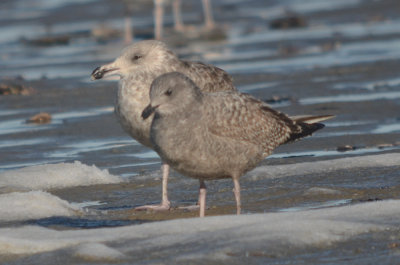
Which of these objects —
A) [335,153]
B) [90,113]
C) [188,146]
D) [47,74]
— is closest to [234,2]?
[47,74]

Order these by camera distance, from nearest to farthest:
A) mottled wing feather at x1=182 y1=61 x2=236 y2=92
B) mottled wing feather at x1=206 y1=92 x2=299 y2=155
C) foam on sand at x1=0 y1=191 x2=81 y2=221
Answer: mottled wing feather at x1=206 y1=92 x2=299 y2=155
foam on sand at x1=0 y1=191 x2=81 y2=221
mottled wing feather at x1=182 y1=61 x2=236 y2=92

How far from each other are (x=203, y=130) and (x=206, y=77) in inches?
63.0

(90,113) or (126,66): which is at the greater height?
(126,66)

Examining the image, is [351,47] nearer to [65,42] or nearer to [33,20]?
[65,42]

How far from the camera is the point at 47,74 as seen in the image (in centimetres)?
1564

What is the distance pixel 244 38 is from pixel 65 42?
3894 millimetres

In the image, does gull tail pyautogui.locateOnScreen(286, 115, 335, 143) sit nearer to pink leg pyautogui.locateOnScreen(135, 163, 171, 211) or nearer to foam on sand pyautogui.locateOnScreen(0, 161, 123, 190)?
pink leg pyautogui.locateOnScreen(135, 163, 171, 211)

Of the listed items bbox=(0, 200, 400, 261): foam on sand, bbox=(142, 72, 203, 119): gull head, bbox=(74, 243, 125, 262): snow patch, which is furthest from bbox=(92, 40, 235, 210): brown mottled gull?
bbox=(74, 243, 125, 262): snow patch

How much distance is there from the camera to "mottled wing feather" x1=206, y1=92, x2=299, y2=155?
6492 mm

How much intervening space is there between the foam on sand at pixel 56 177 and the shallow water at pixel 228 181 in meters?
0.01

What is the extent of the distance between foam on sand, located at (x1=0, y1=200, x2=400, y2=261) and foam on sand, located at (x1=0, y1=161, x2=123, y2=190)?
5.77 ft

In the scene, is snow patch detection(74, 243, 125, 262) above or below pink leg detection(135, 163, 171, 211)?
above

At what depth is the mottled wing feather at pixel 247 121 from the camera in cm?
649

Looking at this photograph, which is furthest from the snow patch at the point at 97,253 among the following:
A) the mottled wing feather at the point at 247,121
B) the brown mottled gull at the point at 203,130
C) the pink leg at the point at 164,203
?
the pink leg at the point at 164,203
